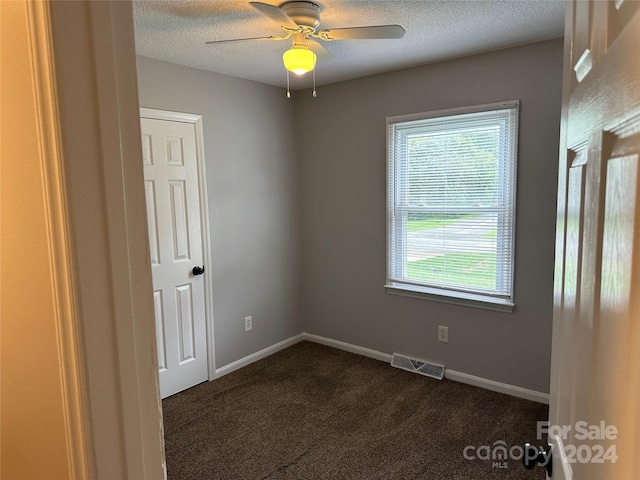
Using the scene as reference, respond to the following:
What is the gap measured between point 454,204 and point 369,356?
5.10ft

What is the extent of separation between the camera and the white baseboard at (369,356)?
10.1 ft

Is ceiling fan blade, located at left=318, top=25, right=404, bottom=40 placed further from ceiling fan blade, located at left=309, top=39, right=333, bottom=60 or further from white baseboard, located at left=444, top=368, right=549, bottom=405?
white baseboard, located at left=444, top=368, right=549, bottom=405

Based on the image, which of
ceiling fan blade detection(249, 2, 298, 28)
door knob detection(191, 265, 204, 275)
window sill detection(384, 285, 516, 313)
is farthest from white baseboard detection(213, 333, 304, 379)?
ceiling fan blade detection(249, 2, 298, 28)

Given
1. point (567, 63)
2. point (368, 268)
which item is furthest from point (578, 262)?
point (368, 268)

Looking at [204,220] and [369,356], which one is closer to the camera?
[204,220]

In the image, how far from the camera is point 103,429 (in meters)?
0.67

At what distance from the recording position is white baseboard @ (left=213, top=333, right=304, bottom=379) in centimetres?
361

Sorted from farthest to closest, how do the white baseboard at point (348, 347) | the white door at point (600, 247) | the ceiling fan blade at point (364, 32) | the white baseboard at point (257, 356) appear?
the white baseboard at point (348, 347), the white baseboard at point (257, 356), the ceiling fan blade at point (364, 32), the white door at point (600, 247)

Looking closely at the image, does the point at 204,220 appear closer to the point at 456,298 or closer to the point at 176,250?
the point at 176,250

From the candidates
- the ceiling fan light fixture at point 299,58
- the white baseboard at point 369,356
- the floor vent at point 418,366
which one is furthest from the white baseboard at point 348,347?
the ceiling fan light fixture at point 299,58

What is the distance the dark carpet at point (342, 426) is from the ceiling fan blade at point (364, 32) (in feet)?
7.50

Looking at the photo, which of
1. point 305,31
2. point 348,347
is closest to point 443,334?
point 348,347

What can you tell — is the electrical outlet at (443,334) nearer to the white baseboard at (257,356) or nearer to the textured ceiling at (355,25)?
the white baseboard at (257,356)

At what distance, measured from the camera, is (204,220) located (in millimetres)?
3387
